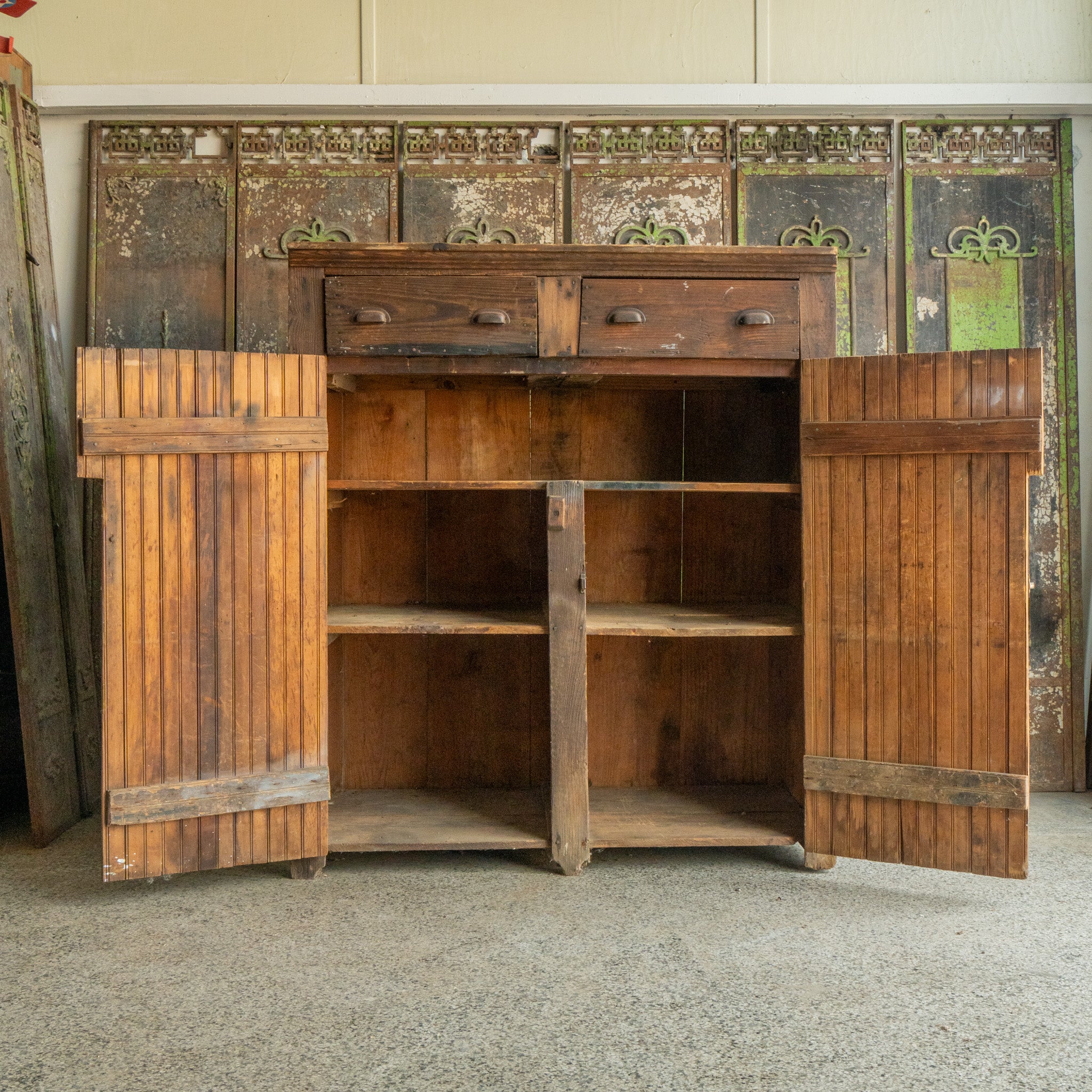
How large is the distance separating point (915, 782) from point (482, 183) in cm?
256

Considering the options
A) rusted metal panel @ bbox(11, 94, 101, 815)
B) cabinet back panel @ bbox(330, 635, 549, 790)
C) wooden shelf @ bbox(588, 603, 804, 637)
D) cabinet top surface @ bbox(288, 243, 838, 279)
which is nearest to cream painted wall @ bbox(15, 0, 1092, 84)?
rusted metal panel @ bbox(11, 94, 101, 815)

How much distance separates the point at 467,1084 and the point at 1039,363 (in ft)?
7.21

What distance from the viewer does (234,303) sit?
10.9 ft

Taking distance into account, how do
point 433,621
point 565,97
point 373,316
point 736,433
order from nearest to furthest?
1. point 373,316
2. point 433,621
3. point 736,433
4. point 565,97

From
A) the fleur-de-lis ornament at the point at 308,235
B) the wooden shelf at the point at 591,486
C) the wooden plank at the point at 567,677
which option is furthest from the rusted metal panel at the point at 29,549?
the wooden plank at the point at 567,677

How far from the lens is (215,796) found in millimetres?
2385

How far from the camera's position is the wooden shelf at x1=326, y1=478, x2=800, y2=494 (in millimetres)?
2557

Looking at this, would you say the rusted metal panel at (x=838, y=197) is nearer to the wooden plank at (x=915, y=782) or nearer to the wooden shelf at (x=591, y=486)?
the wooden shelf at (x=591, y=486)

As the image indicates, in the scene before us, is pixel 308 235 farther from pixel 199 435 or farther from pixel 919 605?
pixel 919 605

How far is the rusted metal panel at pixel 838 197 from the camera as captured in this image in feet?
10.9

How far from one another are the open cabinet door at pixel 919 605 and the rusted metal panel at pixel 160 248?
2223 mm

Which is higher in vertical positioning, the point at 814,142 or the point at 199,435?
the point at 814,142

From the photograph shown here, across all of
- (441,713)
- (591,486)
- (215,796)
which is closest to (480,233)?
(591,486)

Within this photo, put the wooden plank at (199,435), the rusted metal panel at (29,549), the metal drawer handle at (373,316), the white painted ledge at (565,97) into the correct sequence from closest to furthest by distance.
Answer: the wooden plank at (199,435), the metal drawer handle at (373,316), the rusted metal panel at (29,549), the white painted ledge at (565,97)
